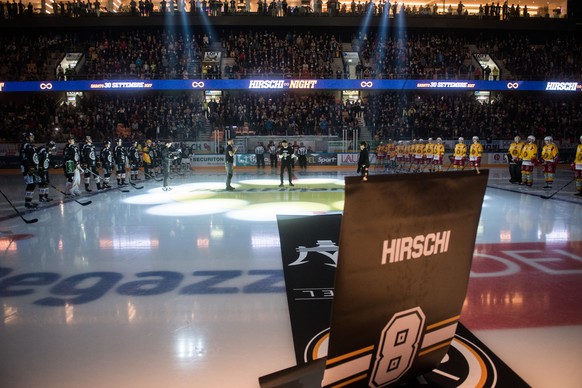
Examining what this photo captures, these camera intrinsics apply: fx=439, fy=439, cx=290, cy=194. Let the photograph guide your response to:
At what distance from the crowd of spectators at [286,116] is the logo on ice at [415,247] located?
87.4 ft

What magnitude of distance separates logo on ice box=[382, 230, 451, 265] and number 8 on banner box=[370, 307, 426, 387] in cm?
31

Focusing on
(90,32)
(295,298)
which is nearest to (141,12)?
(90,32)

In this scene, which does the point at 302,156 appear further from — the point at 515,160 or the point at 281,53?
the point at 515,160

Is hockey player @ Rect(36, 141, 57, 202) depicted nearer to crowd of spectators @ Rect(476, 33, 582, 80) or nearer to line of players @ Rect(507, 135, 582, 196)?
line of players @ Rect(507, 135, 582, 196)

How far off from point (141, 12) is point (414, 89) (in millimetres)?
21155

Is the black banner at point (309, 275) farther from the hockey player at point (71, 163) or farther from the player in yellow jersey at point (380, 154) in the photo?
the player in yellow jersey at point (380, 154)

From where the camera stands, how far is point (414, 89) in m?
31.7

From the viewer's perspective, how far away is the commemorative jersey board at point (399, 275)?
1.97 metres

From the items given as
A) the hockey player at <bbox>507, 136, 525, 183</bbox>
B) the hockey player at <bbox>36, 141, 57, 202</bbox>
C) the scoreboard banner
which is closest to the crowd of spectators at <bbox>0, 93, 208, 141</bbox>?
the scoreboard banner

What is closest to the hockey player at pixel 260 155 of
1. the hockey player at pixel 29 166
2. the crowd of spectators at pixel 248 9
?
the crowd of spectators at pixel 248 9

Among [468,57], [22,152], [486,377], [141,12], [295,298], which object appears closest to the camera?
[486,377]

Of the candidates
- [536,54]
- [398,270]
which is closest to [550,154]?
[398,270]

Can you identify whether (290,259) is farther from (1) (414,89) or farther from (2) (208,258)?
(1) (414,89)

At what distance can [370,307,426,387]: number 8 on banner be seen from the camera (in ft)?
7.36
